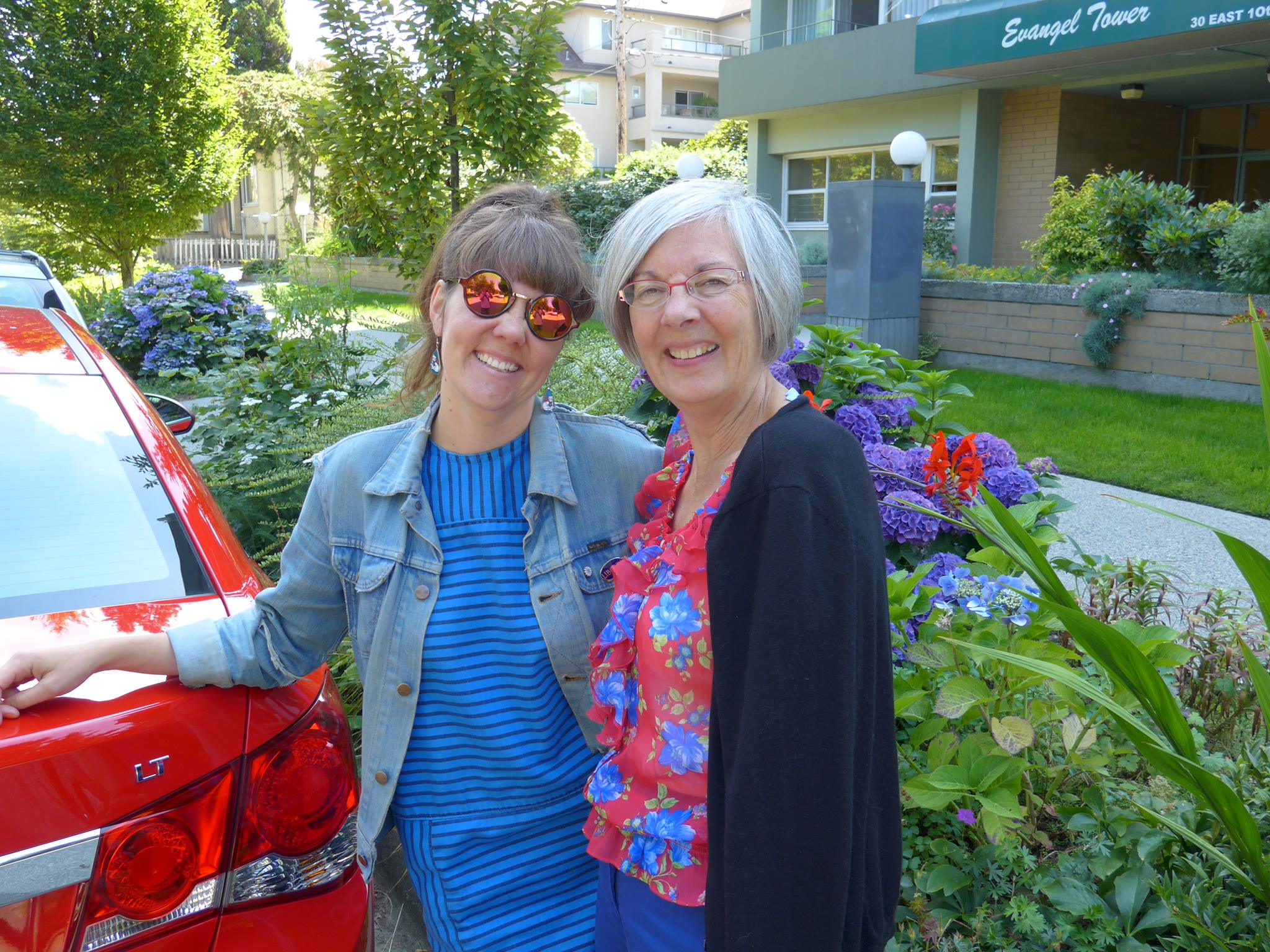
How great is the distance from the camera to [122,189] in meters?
15.5

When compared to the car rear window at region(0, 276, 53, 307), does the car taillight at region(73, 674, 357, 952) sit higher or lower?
lower

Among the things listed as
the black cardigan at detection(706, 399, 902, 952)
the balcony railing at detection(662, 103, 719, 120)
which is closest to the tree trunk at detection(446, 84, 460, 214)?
the black cardigan at detection(706, 399, 902, 952)

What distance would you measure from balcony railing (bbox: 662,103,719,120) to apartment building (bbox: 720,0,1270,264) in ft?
88.9

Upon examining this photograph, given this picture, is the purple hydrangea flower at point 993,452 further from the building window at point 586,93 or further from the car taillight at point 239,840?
the building window at point 586,93

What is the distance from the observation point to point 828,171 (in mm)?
20219

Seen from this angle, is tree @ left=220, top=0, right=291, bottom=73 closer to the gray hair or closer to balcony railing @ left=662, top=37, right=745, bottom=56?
balcony railing @ left=662, top=37, right=745, bottom=56

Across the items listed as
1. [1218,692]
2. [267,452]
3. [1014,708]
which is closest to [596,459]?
[1014,708]

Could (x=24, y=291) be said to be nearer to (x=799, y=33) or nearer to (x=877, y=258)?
(x=877, y=258)

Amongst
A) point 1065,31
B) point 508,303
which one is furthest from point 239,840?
point 1065,31

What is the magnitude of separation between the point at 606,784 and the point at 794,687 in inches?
21.3

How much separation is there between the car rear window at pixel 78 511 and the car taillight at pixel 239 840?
15.4 inches

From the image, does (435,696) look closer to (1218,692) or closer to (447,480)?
(447,480)

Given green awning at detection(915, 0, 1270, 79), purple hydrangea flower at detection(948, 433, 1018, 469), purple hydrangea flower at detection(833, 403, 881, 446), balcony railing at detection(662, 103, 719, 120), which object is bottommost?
purple hydrangea flower at detection(948, 433, 1018, 469)

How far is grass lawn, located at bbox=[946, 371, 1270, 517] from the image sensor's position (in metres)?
6.40
